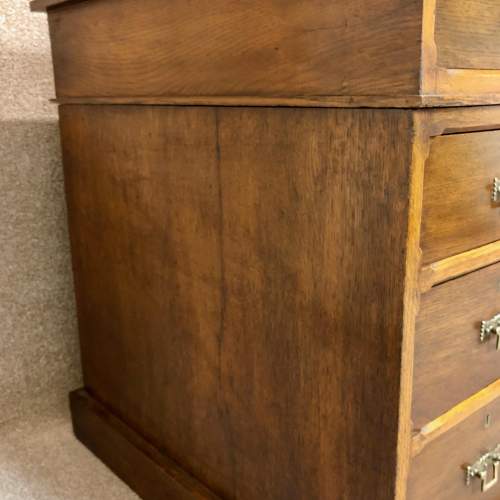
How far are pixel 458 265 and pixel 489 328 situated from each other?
5.1 inches

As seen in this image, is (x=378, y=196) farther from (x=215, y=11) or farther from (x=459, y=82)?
(x=215, y=11)

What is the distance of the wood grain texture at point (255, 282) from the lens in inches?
25.5

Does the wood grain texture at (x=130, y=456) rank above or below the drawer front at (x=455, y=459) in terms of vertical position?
below

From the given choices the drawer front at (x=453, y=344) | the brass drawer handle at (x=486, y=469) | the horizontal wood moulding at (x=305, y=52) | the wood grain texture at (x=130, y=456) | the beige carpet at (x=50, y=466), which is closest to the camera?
the horizontal wood moulding at (x=305, y=52)

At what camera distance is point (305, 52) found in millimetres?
649

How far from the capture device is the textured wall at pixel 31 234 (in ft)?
3.76

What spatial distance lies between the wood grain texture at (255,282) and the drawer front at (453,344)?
55 millimetres

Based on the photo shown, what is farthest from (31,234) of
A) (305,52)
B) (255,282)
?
(305,52)

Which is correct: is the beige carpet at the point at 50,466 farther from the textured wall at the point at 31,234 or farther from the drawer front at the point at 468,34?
the drawer front at the point at 468,34

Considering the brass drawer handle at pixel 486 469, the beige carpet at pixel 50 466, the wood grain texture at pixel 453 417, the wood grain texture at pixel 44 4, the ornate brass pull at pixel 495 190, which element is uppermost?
the wood grain texture at pixel 44 4

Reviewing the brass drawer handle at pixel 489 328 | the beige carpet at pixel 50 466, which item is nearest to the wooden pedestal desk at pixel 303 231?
the brass drawer handle at pixel 489 328

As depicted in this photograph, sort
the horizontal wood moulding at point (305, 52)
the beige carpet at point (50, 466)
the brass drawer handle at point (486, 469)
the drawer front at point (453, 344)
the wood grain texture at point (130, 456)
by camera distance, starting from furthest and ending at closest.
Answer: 1. the beige carpet at point (50, 466)
2. the wood grain texture at point (130, 456)
3. the brass drawer handle at point (486, 469)
4. the drawer front at point (453, 344)
5. the horizontal wood moulding at point (305, 52)

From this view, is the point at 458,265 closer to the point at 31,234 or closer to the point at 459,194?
the point at 459,194

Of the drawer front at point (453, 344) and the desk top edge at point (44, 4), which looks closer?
the drawer front at point (453, 344)
